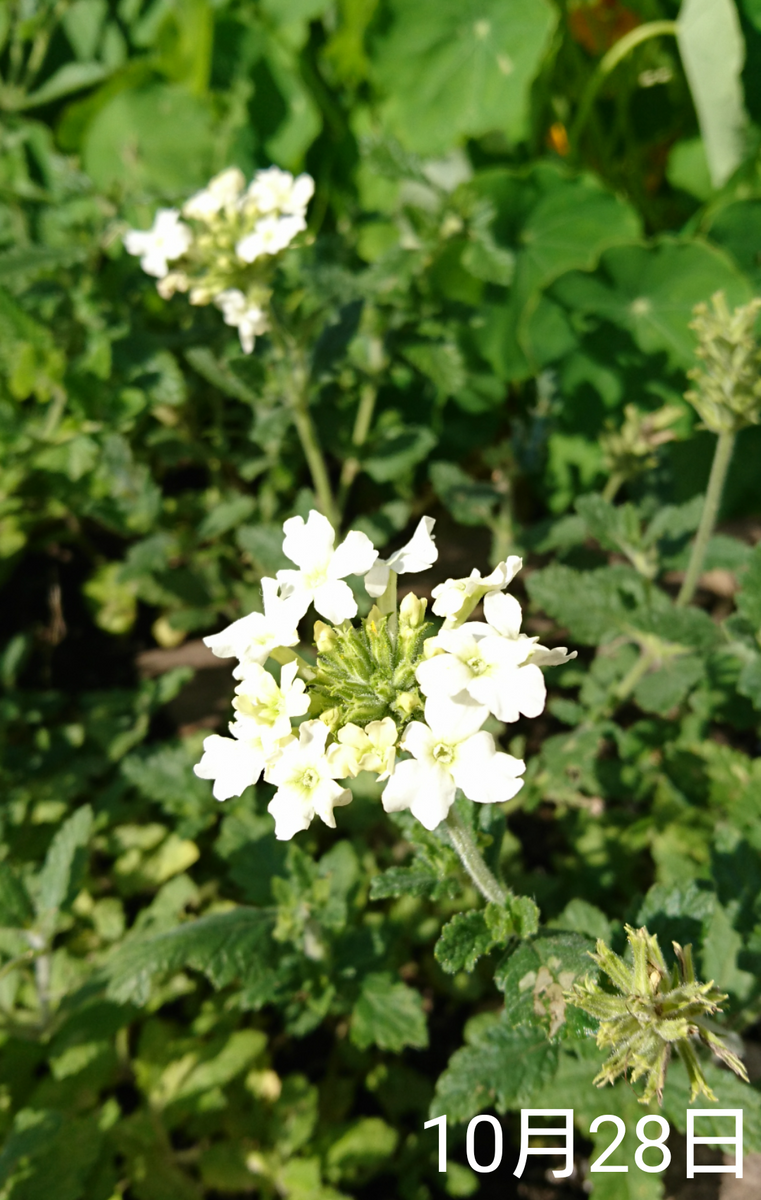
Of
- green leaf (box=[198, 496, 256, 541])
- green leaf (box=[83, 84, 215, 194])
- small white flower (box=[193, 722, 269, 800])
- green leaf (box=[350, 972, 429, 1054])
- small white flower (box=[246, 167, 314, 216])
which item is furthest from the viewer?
green leaf (box=[83, 84, 215, 194])

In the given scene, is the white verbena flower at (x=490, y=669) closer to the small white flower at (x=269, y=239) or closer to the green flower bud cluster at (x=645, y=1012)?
the green flower bud cluster at (x=645, y=1012)

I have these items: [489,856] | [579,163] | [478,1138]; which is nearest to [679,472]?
[579,163]

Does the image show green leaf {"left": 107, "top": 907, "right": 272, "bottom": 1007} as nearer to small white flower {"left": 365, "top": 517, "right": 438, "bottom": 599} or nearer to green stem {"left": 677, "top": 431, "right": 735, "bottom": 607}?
small white flower {"left": 365, "top": 517, "right": 438, "bottom": 599}

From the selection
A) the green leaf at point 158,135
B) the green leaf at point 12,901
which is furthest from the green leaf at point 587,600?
the green leaf at point 158,135

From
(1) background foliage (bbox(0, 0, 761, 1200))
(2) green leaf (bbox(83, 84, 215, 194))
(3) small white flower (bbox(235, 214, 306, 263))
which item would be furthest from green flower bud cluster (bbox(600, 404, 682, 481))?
(2) green leaf (bbox(83, 84, 215, 194))

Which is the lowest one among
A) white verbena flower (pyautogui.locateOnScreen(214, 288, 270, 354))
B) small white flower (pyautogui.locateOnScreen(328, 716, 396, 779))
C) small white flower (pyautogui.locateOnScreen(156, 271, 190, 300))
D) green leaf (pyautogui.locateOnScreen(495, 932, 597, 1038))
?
green leaf (pyautogui.locateOnScreen(495, 932, 597, 1038))

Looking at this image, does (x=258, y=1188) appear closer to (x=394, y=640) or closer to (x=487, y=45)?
(x=394, y=640)
